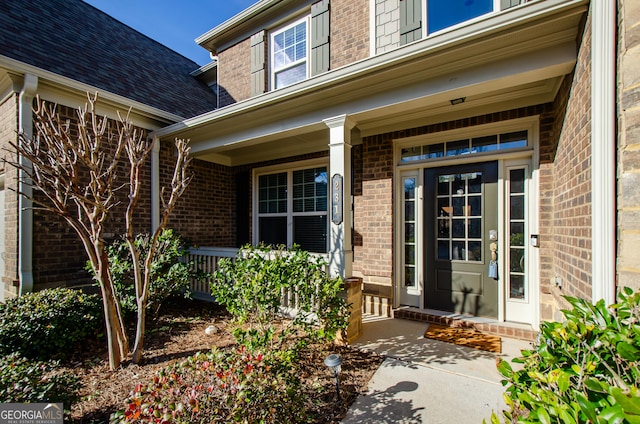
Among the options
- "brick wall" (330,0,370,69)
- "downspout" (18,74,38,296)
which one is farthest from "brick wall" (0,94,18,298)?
"brick wall" (330,0,370,69)

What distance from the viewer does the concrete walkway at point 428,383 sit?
211 centimetres

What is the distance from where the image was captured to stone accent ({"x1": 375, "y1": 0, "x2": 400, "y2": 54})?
429cm

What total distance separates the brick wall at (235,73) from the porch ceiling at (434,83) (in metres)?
1.98

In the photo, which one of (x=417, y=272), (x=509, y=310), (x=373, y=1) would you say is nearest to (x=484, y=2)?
(x=373, y=1)

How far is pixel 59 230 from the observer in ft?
13.6

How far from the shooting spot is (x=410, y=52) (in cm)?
277

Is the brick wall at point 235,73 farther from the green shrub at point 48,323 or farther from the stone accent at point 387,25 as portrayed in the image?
the green shrub at point 48,323

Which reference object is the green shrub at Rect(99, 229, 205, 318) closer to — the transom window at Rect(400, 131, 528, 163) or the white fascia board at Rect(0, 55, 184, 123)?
the white fascia board at Rect(0, 55, 184, 123)

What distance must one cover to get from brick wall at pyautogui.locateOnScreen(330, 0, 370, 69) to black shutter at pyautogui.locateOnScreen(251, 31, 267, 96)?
1.60 metres

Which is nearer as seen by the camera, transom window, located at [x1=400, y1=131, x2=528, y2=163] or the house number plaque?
the house number plaque

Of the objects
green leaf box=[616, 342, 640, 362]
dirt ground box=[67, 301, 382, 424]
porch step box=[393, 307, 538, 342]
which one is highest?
green leaf box=[616, 342, 640, 362]

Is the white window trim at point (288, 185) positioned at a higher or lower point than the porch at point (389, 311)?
higher

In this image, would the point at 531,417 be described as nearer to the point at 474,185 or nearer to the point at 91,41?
the point at 474,185

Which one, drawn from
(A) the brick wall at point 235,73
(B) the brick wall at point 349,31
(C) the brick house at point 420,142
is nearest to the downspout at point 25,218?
(C) the brick house at point 420,142
